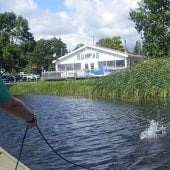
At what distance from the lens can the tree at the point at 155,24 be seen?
141 feet

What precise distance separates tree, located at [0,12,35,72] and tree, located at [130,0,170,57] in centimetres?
3410

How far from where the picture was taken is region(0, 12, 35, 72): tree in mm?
73750

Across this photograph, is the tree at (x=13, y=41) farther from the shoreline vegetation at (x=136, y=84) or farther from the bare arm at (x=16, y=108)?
the bare arm at (x=16, y=108)

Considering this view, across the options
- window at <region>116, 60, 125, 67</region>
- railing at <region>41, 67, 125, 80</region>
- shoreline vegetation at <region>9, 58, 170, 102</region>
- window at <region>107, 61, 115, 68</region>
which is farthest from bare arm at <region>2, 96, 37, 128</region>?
window at <region>107, 61, 115, 68</region>

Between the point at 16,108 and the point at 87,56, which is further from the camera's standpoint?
the point at 87,56

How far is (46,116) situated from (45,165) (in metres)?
13.6

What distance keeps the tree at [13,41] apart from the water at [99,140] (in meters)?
49.4

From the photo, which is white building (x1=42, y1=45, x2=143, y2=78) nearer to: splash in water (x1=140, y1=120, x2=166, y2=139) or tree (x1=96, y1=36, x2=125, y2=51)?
tree (x1=96, y1=36, x2=125, y2=51)

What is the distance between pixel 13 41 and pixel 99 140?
63.1 meters

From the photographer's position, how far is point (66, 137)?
1661 centimetres

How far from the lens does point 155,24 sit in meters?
43.1

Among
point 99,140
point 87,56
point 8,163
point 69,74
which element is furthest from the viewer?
point 87,56

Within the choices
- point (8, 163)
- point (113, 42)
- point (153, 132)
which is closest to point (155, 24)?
point (153, 132)

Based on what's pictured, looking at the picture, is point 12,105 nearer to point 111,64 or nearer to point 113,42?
point 111,64
